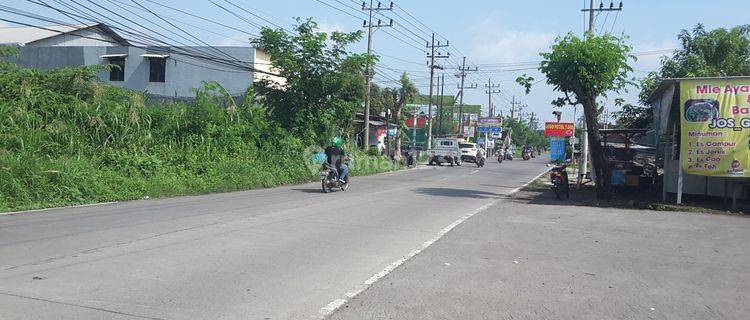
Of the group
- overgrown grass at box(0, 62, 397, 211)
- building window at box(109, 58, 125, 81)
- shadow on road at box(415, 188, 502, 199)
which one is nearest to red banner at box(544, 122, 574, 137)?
shadow on road at box(415, 188, 502, 199)

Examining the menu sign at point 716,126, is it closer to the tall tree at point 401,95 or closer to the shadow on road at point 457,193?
the shadow on road at point 457,193

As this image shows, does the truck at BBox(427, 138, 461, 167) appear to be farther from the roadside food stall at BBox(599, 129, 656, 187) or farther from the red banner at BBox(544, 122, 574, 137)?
the roadside food stall at BBox(599, 129, 656, 187)

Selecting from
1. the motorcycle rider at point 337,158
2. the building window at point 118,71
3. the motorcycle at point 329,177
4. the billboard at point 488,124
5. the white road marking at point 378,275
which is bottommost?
the white road marking at point 378,275

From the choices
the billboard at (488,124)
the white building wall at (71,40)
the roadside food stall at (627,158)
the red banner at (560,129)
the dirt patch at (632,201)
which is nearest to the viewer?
the dirt patch at (632,201)

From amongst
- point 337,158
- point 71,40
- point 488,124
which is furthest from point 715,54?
point 488,124

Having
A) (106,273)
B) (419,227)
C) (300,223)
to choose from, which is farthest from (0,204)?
(419,227)

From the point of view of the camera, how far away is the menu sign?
50.7 ft

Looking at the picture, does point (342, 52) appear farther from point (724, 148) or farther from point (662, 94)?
point (724, 148)

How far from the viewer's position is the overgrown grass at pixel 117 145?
49.9ft

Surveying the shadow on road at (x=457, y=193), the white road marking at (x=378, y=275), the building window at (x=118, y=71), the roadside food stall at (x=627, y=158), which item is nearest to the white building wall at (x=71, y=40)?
the building window at (x=118, y=71)

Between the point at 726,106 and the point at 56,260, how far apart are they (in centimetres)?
1539

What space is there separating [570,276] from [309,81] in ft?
64.2

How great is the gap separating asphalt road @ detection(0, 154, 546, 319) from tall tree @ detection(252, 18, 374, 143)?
11.2 m

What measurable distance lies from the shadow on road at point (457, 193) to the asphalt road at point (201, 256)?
16.3 ft
